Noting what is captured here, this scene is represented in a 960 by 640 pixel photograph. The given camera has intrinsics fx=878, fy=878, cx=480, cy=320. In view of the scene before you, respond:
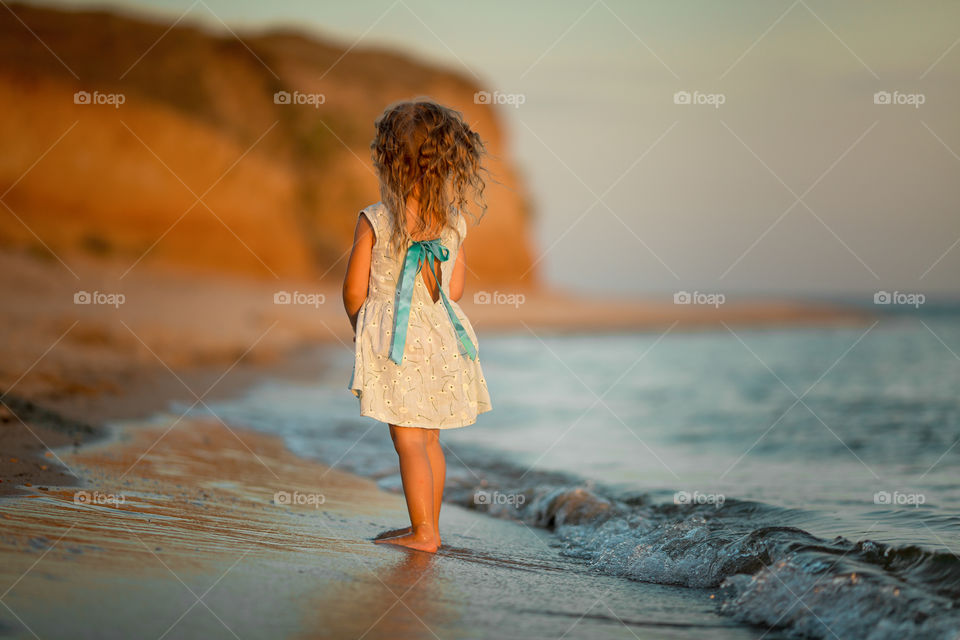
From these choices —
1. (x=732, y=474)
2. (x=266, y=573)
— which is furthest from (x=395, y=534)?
(x=732, y=474)

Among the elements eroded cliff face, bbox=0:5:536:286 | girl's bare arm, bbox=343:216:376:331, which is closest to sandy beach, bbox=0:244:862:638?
girl's bare arm, bbox=343:216:376:331

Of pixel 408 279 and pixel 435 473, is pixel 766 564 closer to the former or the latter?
pixel 435 473

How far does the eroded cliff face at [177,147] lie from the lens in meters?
21.7

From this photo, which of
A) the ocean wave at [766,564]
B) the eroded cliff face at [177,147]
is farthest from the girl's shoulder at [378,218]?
the eroded cliff face at [177,147]

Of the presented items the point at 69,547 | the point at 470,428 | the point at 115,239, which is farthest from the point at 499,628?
the point at 115,239

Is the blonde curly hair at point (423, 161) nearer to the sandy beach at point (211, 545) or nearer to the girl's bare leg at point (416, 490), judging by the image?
the girl's bare leg at point (416, 490)

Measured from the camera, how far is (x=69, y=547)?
95.4 inches

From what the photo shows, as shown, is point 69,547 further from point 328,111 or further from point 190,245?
point 328,111

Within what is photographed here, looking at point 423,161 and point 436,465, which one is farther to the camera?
point 436,465

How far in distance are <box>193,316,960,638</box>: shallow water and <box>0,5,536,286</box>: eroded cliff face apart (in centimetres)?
1180

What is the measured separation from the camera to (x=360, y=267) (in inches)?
125

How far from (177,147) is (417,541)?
23.1 meters

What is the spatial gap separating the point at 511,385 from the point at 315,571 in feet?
25.2

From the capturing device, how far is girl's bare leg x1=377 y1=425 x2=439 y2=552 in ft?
10.1
